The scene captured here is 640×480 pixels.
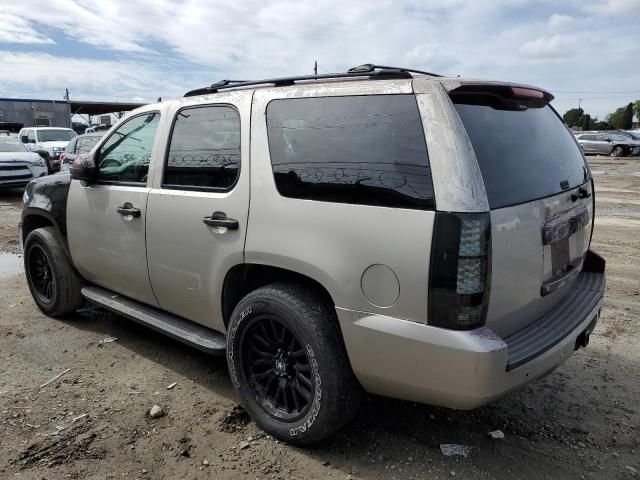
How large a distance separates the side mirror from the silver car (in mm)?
549

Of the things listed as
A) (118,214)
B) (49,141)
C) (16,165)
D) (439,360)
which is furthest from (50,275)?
(49,141)

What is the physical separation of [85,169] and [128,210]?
0.67 meters

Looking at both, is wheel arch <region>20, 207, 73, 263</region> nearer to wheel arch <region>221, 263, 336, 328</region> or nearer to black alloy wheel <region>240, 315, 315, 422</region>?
wheel arch <region>221, 263, 336, 328</region>

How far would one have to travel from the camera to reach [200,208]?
3.14 metres

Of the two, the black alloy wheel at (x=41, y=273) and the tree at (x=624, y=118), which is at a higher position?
the tree at (x=624, y=118)

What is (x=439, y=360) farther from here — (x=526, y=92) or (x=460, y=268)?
(x=526, y=92)

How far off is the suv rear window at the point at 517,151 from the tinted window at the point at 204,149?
1.35 metres

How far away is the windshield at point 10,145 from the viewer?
1366 cm

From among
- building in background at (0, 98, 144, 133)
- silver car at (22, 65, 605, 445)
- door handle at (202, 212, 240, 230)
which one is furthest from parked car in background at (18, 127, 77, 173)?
door handle at (202, 212, 240, 230)

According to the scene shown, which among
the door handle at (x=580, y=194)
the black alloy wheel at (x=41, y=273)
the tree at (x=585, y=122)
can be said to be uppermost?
the tree at (x=585, y=122)

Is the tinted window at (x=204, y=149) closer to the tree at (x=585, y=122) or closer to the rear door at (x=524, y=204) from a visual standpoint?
the rear door at (x=524, y=204)

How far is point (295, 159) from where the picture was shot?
2744 millimetres

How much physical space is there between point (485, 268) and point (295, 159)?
1.14 meters

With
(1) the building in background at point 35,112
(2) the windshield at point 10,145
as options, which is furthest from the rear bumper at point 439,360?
(1) the building in background at point 35,112
